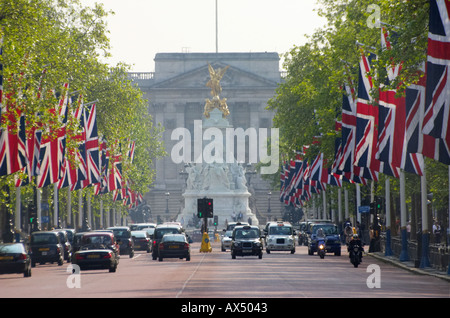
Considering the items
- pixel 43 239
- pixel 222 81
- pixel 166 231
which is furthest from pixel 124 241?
pixel 222 81

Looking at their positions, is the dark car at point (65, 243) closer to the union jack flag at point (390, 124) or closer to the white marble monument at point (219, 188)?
the union jack flag at point (390, 124)

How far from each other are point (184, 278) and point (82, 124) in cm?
3596

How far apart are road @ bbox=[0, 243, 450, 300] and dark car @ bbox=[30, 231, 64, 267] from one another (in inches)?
233

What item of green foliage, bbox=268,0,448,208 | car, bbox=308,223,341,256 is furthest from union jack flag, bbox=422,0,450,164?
car, bbox=308,223,341,256

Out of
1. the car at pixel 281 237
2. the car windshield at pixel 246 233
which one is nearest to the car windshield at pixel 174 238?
the car windshield at pixel 246 233

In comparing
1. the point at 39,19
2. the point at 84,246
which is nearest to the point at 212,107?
the point at 39,19

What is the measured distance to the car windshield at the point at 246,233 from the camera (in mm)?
63188

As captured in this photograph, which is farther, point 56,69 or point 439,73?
point 56,69

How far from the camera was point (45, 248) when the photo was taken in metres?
57.5

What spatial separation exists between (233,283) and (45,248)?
22.9m

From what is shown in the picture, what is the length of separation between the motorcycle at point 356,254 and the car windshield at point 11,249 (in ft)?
47.9

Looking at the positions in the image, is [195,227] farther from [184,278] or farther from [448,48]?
[448,48]

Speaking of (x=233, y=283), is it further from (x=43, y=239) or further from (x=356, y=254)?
(x=43, y=239)

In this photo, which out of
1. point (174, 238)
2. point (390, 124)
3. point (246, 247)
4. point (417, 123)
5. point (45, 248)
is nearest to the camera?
point (417, 123)
